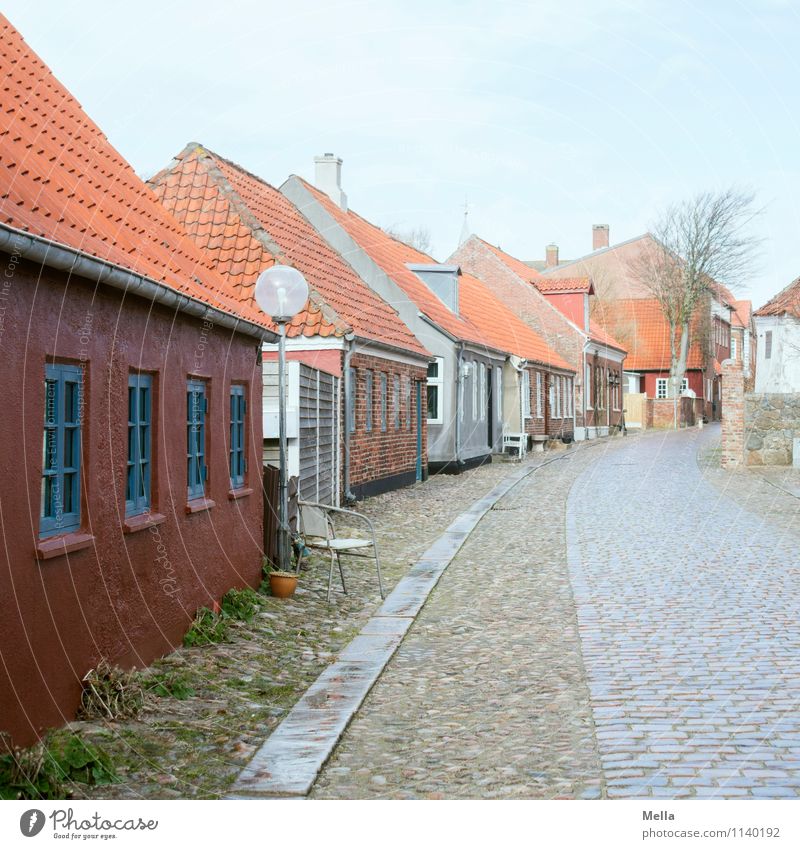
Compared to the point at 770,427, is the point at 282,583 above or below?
below

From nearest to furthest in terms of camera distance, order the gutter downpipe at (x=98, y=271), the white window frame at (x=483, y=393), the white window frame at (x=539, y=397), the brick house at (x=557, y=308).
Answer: the gutter downpipe at (x=98, y=271) < the white window frame at (x=483, y=393) < the white window frame at (x=539, y=397) < the brick house at (x=557, y=308)

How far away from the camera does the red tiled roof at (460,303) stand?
86.0 feet

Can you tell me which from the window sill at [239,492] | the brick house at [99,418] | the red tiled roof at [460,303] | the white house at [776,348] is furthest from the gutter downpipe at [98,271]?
the white house at [776,348]

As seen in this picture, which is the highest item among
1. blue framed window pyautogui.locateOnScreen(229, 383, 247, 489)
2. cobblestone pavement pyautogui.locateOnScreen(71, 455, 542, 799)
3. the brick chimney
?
the brick chimney

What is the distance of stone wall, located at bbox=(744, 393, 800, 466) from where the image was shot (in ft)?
87.4

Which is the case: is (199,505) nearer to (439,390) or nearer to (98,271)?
(98,271)

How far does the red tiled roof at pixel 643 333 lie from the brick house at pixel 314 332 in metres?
Answer: 39.5

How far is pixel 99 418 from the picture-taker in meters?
6.52

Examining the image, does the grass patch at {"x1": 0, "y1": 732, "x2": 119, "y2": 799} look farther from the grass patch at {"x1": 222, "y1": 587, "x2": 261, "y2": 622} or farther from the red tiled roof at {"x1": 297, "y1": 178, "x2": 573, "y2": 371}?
the red tiled roof at {"x1": 297, "y1": 178, "x2": 573, "y2": 371}

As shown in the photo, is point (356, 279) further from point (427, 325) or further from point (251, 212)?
point (251, 212)

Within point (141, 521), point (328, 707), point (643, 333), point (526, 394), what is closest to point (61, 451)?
point (141, 521)

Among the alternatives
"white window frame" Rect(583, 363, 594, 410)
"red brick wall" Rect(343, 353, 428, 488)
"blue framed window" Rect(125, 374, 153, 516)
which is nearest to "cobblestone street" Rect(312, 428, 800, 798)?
"blue framed window" Rect(125, 374, 153, 516)

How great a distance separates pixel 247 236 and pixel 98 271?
12.3 meters

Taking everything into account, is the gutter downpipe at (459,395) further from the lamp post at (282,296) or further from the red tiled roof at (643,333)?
the red tiled roof at (643,333)
